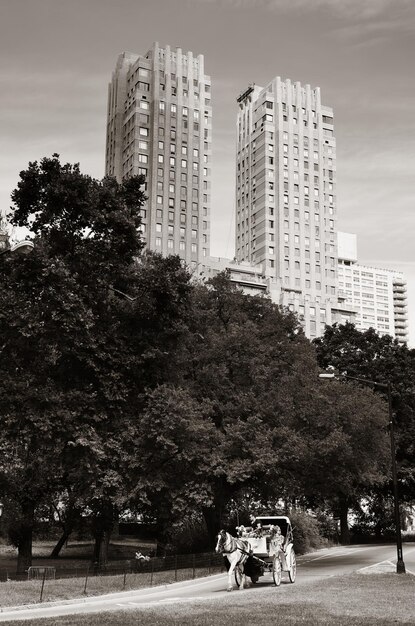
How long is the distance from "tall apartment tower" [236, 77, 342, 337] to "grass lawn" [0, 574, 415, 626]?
135m

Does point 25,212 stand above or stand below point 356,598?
above

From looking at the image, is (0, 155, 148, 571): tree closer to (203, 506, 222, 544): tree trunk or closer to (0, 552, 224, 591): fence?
(0, 552, 224, 591): fence

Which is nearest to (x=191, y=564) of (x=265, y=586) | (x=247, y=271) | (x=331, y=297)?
(x=265, y=586)

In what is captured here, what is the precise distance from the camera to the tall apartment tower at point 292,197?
163 meters

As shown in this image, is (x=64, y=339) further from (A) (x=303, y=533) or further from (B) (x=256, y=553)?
(A) (x=303, y=533)

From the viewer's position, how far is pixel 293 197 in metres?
167

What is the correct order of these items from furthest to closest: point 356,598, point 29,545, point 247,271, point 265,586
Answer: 1. point 247,271
2. point 29,545
3. point 265,586
4. point 356,598

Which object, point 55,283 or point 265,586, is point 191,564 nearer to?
point 265,586

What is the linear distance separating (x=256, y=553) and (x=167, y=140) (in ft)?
442

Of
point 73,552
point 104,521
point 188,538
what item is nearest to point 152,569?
point 104,521

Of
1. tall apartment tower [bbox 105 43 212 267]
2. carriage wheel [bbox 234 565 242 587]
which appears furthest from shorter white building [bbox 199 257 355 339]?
carriage wheel [bbox 234 565 242 587]

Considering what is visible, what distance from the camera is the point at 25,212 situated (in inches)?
1508

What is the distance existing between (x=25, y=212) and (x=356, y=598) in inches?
969

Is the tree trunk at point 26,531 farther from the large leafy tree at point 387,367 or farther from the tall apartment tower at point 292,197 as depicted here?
the tall apartment tower at point 292,197
